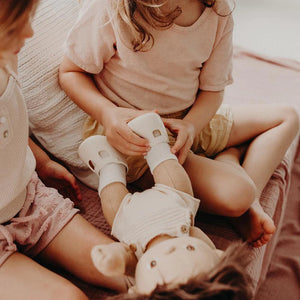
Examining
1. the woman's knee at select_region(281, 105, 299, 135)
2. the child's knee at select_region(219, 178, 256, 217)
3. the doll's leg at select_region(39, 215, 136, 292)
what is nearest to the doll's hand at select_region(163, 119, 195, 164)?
the child's knee at select_region(219, 178, 256, 217)

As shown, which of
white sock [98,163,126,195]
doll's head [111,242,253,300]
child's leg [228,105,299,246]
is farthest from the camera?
child's leg [228,105,299,246]

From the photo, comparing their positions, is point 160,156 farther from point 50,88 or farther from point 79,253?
point 50,88

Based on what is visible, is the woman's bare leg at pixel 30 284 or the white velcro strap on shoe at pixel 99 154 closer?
the woman's bare leg at pixel 30 284

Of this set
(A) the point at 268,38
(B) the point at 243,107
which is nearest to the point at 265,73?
(B) the point at 243,107

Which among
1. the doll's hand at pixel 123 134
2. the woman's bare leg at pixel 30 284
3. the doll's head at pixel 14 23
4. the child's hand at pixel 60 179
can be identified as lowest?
the child's hand at pixel 60 179

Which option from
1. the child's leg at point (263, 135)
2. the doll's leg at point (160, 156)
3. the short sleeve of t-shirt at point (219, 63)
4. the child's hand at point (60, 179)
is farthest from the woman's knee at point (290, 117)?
the child's hand at point (60, 179)

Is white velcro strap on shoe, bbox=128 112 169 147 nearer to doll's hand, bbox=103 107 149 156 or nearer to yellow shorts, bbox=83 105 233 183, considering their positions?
doll's hand, bbox=103 107 149 156

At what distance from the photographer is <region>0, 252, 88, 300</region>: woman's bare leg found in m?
0.62

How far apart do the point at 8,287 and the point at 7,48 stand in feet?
1.18

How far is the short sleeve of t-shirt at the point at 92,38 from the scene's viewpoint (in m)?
0.81

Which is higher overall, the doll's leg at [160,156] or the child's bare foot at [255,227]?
the doll's leg at [160,156]

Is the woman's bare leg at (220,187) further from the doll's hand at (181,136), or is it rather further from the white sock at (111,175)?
the white sock at (111,175)

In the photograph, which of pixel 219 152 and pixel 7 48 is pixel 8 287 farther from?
pixel 219 152

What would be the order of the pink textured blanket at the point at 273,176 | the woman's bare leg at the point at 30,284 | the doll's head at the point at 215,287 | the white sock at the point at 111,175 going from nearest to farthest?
the doll's head at the point at 215,287 → the woman's bare leg at the point at 30,284 → the white sock at the point at 111,175 → the pink textured blanket at the point at 273,176
